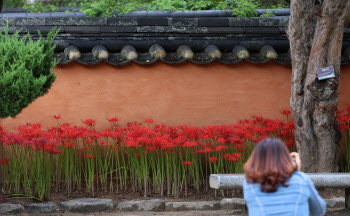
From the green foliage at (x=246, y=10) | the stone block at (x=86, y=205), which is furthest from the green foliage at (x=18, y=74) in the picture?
the green foliage at (x=246, y=10)

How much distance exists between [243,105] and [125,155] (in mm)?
1934

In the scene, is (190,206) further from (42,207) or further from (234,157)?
(42,207)

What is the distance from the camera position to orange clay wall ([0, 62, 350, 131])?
8234 mm

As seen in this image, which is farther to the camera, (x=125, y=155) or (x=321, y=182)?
(x=125, y=155)

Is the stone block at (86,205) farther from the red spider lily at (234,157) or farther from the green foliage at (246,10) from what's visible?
the green foliage at (246,10)

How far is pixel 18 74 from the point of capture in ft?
20.1

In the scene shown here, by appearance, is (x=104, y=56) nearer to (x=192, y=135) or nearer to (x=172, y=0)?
(x=192, y=135)

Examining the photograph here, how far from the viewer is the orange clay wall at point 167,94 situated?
8.23 metres

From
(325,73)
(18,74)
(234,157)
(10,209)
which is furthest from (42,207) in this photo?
(325,73)

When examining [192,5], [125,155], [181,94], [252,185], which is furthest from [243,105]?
[252,185]

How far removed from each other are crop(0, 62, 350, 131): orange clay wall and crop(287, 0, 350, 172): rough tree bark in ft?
3.19

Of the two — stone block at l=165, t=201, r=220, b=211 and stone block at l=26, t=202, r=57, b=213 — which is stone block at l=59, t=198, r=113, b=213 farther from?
stone block at l=165, t=201, r=220, b=211

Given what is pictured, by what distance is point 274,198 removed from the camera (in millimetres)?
3031

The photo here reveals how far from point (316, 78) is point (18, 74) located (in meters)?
3.69
